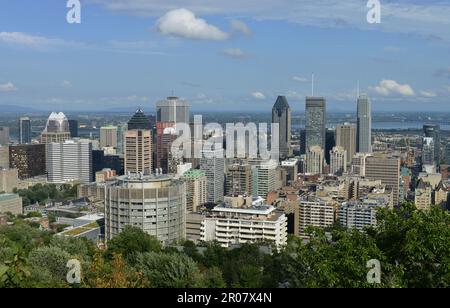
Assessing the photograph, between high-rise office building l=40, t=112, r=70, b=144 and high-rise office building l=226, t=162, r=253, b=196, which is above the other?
high-rise office building l=40, t=112, r=70, b=144

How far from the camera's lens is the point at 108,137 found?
99.6 feet

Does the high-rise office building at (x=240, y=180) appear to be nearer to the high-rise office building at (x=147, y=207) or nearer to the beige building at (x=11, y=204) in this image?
the beige building at (x=11, y=204)

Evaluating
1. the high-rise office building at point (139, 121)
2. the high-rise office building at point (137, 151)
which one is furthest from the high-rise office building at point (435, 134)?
the high-rise office building at point (137, 151)

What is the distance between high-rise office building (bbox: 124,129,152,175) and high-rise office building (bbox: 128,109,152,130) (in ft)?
8.98

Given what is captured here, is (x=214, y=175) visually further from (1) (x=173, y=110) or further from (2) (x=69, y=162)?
(2) (x=69, y=162)

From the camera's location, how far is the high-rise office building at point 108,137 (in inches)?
1181

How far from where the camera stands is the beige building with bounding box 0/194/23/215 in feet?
56.0

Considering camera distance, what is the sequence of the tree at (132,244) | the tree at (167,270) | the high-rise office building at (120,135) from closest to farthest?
the tree at (167,270)
the tree at (132,244)
the high-rise office building at (120,135)

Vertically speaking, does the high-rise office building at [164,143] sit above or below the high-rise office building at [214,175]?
above

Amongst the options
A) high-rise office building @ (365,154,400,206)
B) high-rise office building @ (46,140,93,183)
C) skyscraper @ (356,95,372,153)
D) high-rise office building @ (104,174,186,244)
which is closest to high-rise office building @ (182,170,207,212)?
high-rise office building @ (104,174,186,244)

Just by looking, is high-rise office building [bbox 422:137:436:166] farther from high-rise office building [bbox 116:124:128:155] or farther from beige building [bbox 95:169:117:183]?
high-rise office building [bbox 116:124:128:155]

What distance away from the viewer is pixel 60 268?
4.90 metres

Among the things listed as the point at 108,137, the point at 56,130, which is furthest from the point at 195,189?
the point at 108,137

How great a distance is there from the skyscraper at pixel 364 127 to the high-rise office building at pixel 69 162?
14626mm
